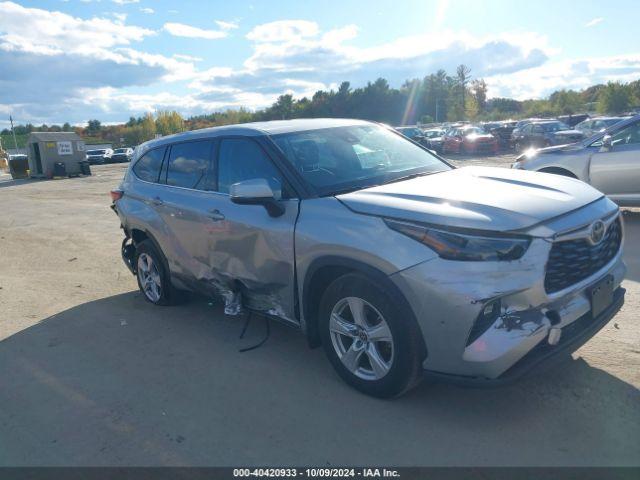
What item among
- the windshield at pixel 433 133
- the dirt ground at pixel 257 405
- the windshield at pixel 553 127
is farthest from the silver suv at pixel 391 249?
the windshield at pixel 433 133

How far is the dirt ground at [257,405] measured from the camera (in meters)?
3.11

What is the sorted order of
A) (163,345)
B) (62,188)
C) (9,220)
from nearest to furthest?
(163,345) < (9,220) < (62,188)

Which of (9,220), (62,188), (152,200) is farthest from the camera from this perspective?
(62,188)

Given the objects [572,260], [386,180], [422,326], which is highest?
[386,180]

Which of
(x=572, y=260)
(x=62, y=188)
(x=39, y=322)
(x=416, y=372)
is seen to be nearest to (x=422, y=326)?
(x=416, y=372)

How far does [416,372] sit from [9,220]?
13211 millimetres

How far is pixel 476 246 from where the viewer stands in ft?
9.88

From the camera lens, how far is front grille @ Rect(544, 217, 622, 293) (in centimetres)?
310

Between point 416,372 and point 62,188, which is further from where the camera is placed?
point 62,188

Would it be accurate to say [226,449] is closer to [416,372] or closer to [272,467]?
[272,467]

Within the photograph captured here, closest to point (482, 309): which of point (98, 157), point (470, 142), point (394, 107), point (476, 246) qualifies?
point (476, 246)

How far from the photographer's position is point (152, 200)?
5.51 meters

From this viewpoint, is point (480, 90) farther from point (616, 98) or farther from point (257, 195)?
point (257, 195)

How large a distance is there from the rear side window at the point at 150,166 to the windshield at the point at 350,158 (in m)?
1.83
